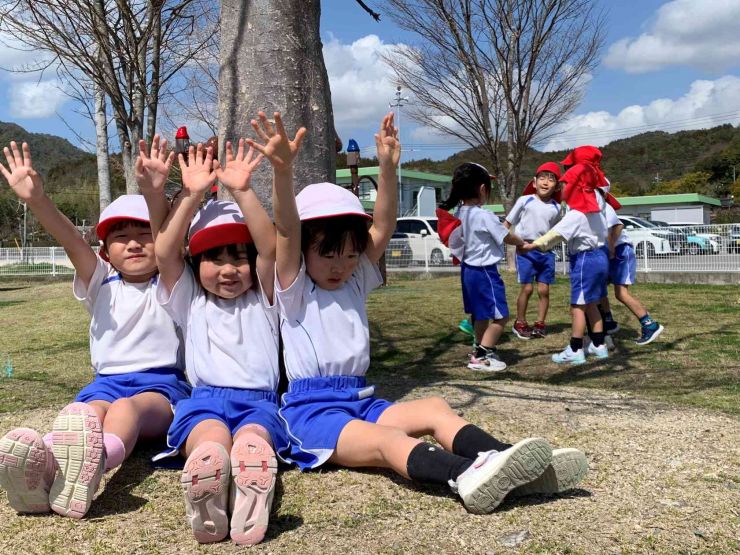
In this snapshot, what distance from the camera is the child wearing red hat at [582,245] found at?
5.61 m

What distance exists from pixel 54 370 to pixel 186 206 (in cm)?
395

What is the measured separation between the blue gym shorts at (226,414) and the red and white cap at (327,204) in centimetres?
71

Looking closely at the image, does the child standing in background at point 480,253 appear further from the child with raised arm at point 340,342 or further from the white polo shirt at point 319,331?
the white polo shirt at point 319,331

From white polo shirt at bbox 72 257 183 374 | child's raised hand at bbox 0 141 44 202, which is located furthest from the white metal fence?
child's raised hand at bbox 0 141 44 202

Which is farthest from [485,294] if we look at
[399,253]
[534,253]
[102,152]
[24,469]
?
[399,253]

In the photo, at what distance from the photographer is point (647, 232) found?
14117mm

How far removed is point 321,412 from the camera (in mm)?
2596

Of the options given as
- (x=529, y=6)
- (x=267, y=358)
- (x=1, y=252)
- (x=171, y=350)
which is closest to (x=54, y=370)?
(x=171, y=350)

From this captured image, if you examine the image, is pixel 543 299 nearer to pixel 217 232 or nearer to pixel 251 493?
pixel 217 232

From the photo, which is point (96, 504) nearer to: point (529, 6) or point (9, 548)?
point (9, 548)

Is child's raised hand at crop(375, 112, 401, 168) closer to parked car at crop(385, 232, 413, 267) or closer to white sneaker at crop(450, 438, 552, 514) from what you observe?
white sneaker at crop(450, 438, 552, 514)

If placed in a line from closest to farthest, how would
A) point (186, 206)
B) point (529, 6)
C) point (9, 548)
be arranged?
point (9, 548) < point (186, 206) < point (529, 6)

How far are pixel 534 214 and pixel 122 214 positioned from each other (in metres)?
5.15

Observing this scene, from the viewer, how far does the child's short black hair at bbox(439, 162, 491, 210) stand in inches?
217
